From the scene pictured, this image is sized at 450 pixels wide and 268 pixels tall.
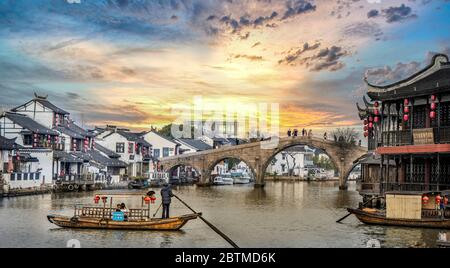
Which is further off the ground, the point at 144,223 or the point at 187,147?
the point at 187,147

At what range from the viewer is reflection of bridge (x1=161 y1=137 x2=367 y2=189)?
176 feet

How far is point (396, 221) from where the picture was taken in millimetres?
20781

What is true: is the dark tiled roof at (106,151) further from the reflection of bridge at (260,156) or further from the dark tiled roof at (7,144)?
the dark tiled roof at (7,144)

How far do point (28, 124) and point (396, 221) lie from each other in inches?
1168

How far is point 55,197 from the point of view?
36375mm

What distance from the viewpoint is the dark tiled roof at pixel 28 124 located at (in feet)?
136

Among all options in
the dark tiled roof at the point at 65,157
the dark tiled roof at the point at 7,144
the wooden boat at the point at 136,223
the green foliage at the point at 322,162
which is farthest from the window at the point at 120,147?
the green foliage at the point at 322,162

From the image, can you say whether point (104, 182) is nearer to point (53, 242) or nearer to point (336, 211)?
point (336, 211)

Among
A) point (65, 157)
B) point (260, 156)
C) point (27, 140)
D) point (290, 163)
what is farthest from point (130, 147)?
point (290, 163)

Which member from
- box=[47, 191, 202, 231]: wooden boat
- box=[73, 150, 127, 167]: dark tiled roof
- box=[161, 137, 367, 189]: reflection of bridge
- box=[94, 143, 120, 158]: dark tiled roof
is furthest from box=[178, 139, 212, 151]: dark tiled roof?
box=[47, 191, 202, 231]: wooden boat

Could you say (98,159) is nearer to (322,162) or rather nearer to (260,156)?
(260,156)
